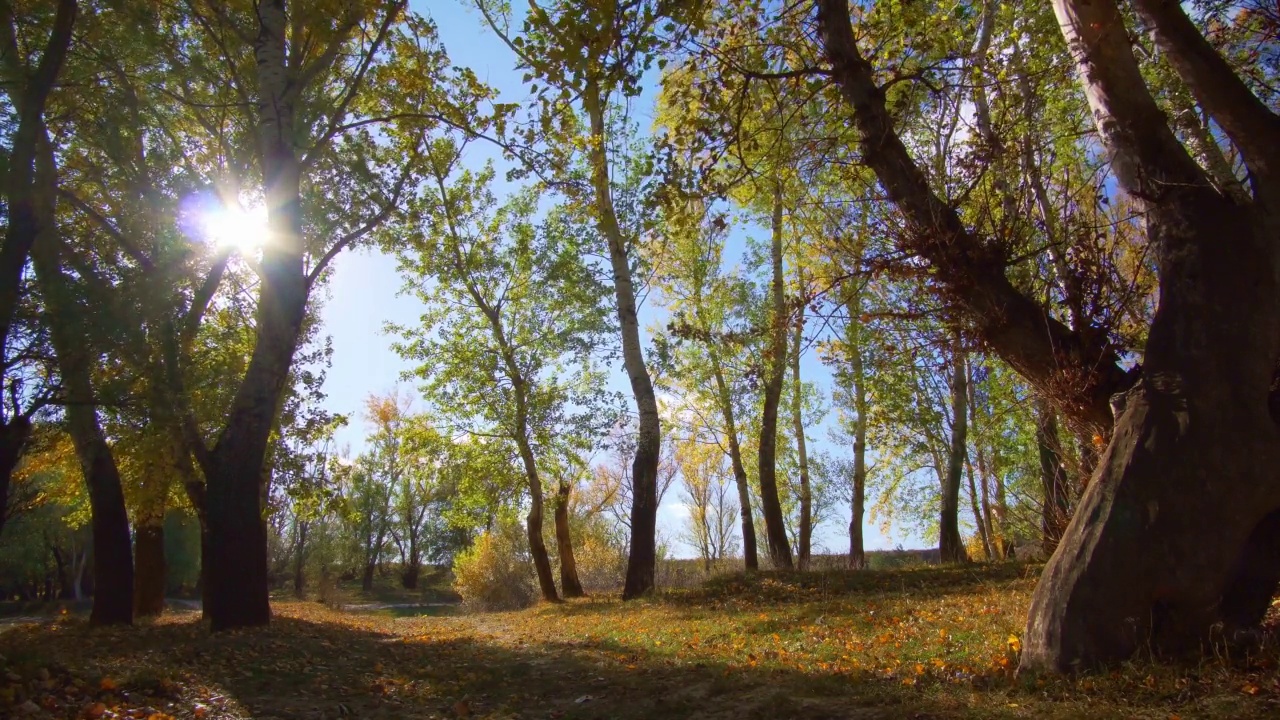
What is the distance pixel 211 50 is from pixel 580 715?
43.4 feet

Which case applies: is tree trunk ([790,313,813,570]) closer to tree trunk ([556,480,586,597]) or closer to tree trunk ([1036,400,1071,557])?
tree trunk ([556,480,586,597])

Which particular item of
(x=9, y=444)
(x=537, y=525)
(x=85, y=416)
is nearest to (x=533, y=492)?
(x=537, y=525)

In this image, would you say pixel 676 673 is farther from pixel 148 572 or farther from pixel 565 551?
pixel 148 572

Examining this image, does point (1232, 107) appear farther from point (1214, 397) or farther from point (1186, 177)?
point (1214, 397)

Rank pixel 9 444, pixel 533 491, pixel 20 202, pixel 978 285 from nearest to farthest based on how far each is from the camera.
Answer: pixel 978 285 < pixel 20 202 < pixel 9 444 < pixel 533 491

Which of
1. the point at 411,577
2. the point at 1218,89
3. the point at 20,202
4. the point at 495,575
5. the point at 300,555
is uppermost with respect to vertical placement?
the point at 20,202

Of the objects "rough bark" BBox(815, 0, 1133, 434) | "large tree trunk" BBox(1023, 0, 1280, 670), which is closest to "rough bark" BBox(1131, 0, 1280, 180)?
"large tree trunk" BBox(1023, 0, 1280, 670)

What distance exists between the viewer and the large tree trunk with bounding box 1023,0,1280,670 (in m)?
3.64

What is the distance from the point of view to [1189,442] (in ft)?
12.1

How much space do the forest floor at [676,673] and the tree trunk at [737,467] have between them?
7757mm

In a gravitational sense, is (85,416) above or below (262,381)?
below

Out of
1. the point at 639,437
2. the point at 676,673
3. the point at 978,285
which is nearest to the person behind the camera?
the point at 978,285

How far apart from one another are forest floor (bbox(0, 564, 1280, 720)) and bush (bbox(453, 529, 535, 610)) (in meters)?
14.1

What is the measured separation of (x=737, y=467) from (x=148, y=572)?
48.1ft
